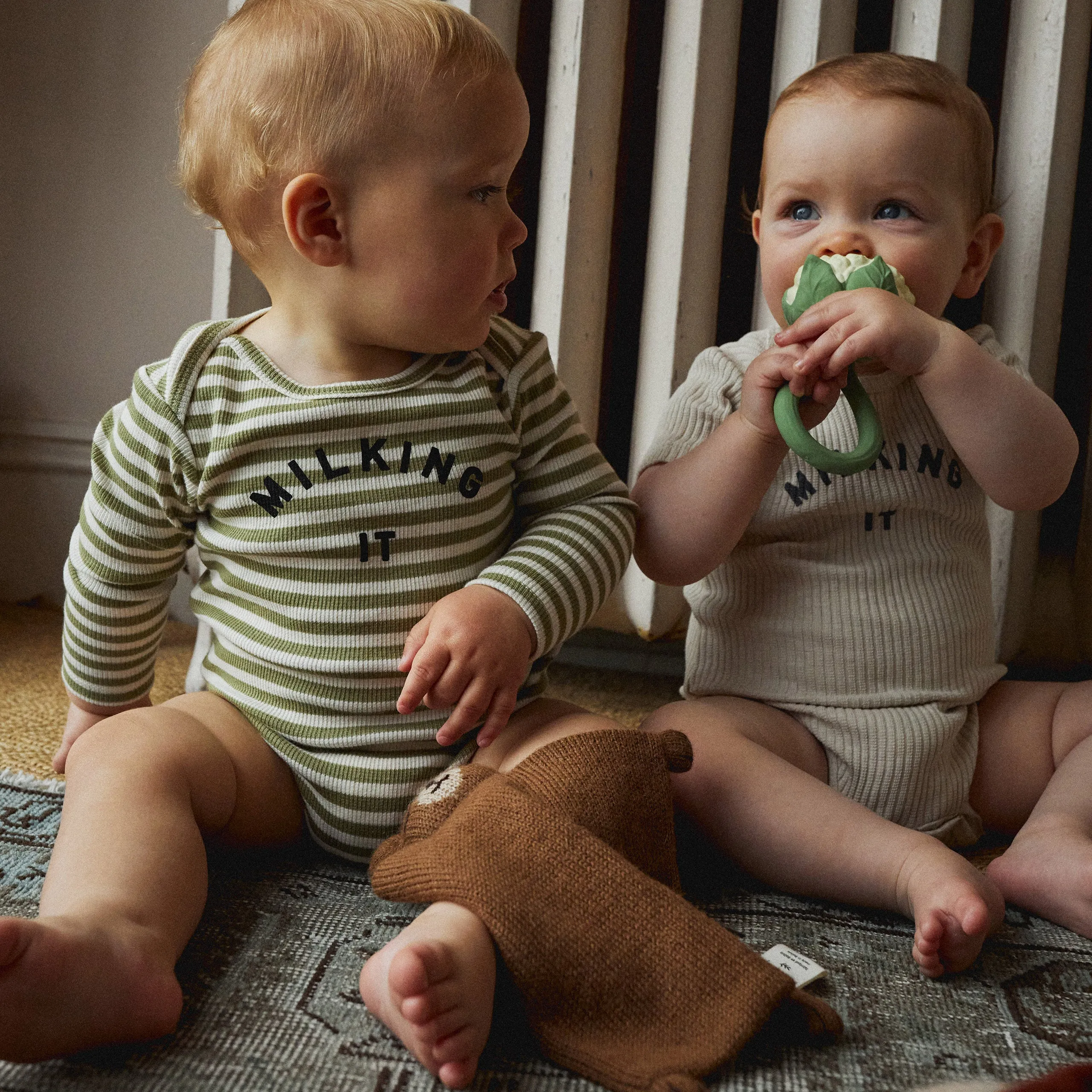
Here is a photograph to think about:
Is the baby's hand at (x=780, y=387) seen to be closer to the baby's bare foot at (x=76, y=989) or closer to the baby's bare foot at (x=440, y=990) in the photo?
the baby's bare foot at (x=440, y=990)

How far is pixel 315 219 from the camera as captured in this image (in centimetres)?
71

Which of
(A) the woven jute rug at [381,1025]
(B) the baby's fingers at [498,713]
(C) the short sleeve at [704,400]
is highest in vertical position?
(C) the short sleeve at [704,400]

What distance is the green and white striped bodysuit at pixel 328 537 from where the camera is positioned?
721 millimetres

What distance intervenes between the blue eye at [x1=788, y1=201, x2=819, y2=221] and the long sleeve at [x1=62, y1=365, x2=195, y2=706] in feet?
1.49

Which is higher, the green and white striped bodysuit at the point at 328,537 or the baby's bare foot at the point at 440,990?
the green and white striped bodysuit at the point at 328,537

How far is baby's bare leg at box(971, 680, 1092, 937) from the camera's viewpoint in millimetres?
709

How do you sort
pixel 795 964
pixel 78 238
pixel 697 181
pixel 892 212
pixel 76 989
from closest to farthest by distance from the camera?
pixel 76 989 < pixel 795 964 < pixel 892 212 < pixel 697 181 < pixel 78 238

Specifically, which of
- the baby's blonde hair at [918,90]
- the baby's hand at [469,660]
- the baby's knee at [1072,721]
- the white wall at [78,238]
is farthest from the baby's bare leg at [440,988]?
the white wall at [78,238]

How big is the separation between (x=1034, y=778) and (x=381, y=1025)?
53 cm

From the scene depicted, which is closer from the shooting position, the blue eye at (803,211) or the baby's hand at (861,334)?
the baby's hand at (861,334)

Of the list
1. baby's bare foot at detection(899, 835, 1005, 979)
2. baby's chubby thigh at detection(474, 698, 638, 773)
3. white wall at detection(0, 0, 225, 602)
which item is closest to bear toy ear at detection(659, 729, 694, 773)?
baby's chubby thigh at detection(474, 698, 638, 773)

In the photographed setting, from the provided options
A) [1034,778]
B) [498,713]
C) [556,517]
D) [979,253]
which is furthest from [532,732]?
[979,253]

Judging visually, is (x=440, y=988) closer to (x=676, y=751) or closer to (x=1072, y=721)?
(x=676, y=751)

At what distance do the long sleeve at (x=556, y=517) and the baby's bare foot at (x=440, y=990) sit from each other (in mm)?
214
